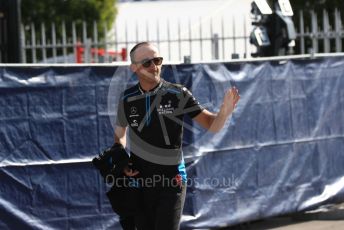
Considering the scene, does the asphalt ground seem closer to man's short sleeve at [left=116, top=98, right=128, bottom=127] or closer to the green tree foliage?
man's short sleeve at [left=116, top=98, right=128, bottom=127]

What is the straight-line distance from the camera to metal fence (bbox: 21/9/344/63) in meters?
14.7

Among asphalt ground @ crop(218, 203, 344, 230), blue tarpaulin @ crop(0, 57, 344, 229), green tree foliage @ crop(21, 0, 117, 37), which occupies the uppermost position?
green tree foliage @ crop(21, 0, 117, 37)

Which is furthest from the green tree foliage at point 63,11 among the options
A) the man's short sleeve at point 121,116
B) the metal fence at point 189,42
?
the man's short sleeve at point 121,116

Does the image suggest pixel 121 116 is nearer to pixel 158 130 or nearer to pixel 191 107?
pixel 158 130

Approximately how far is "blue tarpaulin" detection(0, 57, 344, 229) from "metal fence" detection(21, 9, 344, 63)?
1.80 ft

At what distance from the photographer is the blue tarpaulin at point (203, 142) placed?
754 centimetres

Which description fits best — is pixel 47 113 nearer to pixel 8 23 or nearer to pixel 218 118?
pixel 218 118

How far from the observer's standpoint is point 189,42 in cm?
1655

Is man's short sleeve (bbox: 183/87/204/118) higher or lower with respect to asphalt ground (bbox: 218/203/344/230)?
higher

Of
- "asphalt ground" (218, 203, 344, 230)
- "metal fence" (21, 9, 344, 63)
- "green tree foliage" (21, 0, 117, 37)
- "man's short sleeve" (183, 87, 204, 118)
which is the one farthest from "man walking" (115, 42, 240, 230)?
"green tree foliage" (21, 0, 117, 37)

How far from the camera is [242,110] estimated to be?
29.6 ft

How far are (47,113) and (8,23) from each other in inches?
159

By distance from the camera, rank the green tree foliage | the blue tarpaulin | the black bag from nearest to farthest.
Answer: the black bag → the blue tarpaulin → the green tree foliage

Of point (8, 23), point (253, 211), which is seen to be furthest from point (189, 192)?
point (8, 23)
